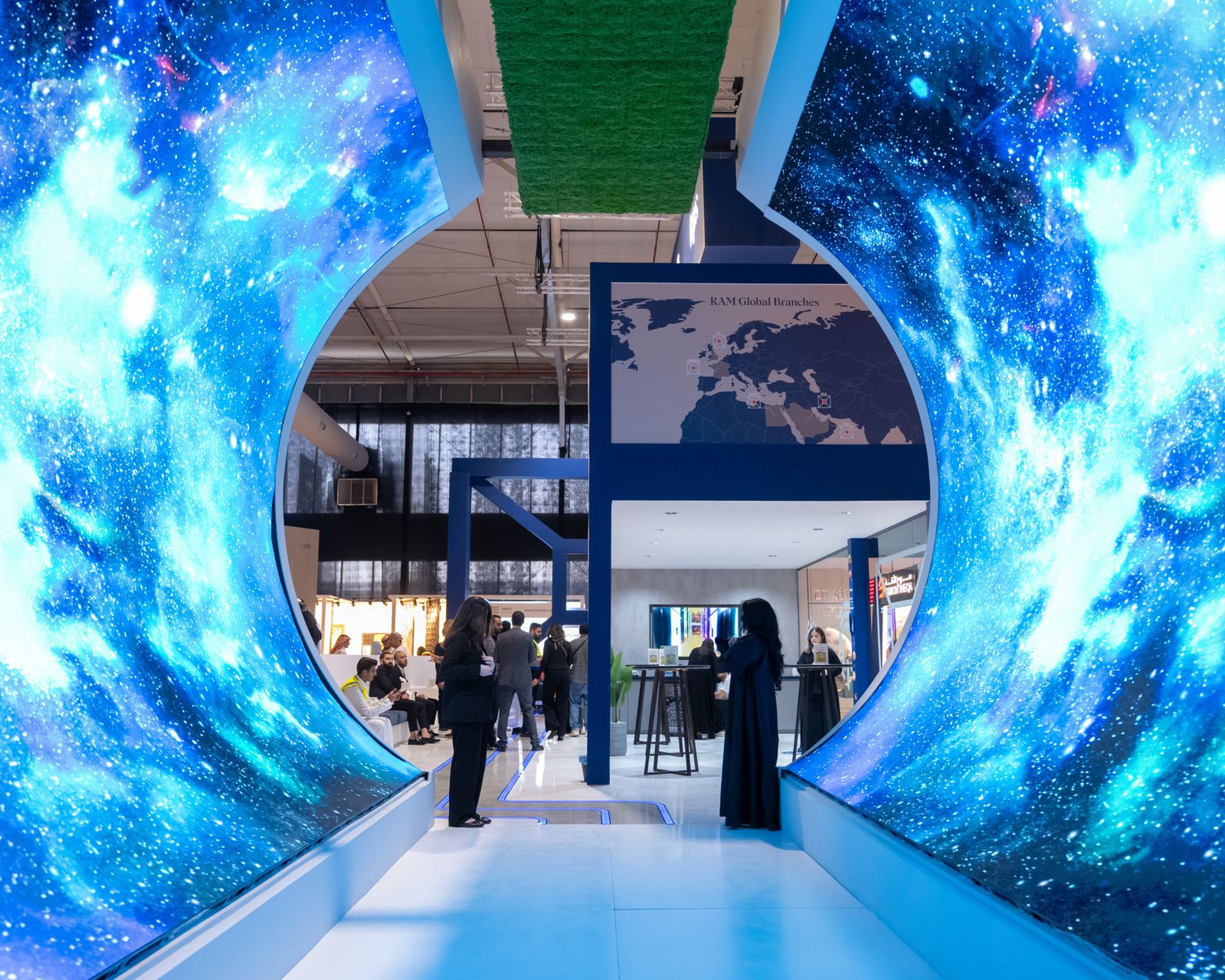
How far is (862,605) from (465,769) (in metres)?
6.76

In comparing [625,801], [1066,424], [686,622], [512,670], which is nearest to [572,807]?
[625,801]

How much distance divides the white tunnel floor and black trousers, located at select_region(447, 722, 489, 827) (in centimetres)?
13

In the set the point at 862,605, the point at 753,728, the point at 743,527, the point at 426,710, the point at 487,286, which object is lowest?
the point at 426,710

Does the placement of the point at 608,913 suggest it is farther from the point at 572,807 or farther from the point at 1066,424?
the point at 572,807

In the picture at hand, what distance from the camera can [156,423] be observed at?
304cm

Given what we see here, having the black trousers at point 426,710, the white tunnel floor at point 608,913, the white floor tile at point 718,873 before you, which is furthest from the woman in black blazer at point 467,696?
the black trousers at point 426,710

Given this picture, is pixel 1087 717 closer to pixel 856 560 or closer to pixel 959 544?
pixel 959 544

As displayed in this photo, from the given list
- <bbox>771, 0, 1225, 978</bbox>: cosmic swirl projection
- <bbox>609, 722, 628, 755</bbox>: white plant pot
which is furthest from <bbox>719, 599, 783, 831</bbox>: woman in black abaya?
<bbox>609, 722, 628, 755</bbox>: white plant pot

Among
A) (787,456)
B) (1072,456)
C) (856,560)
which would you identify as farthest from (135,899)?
(856,560)

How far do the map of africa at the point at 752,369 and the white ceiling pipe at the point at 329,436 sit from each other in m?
6.80

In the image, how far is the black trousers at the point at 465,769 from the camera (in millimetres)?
5543

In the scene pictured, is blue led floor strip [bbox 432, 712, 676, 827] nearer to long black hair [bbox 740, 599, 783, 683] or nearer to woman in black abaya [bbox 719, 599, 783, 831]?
woman in black abaya [bbox 719, 599, 783, 831]

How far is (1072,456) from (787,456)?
5.35 metres

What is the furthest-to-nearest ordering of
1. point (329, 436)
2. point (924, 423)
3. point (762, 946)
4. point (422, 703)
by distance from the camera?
1. point (329, 436)
2. point (422, 703)
3. point (924, 423)
4. point (762, 946)
